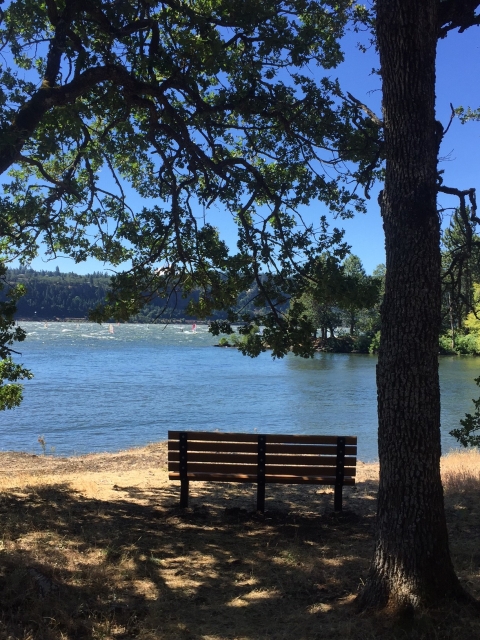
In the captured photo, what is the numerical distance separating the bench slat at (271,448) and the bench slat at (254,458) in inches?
2.4

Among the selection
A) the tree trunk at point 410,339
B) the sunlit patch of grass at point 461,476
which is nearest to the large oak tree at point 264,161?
the tree trunk at point 410,339

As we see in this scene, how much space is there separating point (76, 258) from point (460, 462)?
8694 millimetres

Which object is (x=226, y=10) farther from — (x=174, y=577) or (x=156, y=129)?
(x=174, y=577)

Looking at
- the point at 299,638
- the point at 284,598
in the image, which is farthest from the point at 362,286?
the point at 299,638

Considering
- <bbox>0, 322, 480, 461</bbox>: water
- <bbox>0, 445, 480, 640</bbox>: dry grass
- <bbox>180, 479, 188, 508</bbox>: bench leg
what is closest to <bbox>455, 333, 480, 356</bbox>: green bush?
<bbox>0, 322, 480, 461</bbox>: water

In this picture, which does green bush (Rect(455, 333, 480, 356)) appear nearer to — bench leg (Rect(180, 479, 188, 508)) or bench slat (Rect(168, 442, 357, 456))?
bench slat (Rect(168, 442, 357, 456))

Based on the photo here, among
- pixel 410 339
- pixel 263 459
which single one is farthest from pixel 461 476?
pixel 410 339

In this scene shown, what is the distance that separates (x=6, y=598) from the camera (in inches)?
158

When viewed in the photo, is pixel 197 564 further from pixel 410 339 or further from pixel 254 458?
pixel 410 339

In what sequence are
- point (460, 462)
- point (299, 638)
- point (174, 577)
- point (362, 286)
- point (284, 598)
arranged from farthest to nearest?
point (460, 462) → point (362, 286) → point (174, 577) → point (284, 598) → point (299, 638)

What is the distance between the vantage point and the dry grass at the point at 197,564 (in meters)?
3.80

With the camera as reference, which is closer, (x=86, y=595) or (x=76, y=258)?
(x=86, y=595)

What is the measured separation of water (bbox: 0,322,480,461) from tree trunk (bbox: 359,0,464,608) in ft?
38.8

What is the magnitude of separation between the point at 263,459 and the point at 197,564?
2.04 metres
